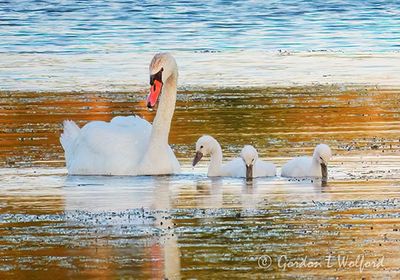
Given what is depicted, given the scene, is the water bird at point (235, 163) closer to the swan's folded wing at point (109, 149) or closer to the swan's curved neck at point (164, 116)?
the swan's curved neck at point (164, 116)

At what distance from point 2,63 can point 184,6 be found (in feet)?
54.5

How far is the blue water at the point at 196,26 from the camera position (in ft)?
97.5

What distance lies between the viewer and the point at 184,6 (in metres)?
42.0

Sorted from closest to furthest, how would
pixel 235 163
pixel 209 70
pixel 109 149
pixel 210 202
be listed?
1. pixel 210 202
2. pixel 235 163
3. pixel 109 149
4. pixel 209 70

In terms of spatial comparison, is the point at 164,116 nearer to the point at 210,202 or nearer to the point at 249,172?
the point at 249,172

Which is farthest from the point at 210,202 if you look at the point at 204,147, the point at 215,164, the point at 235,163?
the point at 204,147

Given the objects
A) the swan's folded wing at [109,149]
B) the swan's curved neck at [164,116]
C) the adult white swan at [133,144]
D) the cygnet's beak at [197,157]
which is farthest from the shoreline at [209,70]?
the cygnet's beak at [197,157]

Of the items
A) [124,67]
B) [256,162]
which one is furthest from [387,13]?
[256,162]

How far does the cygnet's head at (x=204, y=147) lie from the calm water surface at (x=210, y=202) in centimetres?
15

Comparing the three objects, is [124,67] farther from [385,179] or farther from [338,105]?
[385,179]

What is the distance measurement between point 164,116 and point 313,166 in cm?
199

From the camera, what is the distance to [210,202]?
12203 millimetres

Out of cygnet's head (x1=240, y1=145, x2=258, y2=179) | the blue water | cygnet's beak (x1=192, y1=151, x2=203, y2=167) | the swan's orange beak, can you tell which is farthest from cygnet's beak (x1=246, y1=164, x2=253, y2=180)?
the blue water

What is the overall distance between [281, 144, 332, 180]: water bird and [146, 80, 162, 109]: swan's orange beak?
63.0 inches
